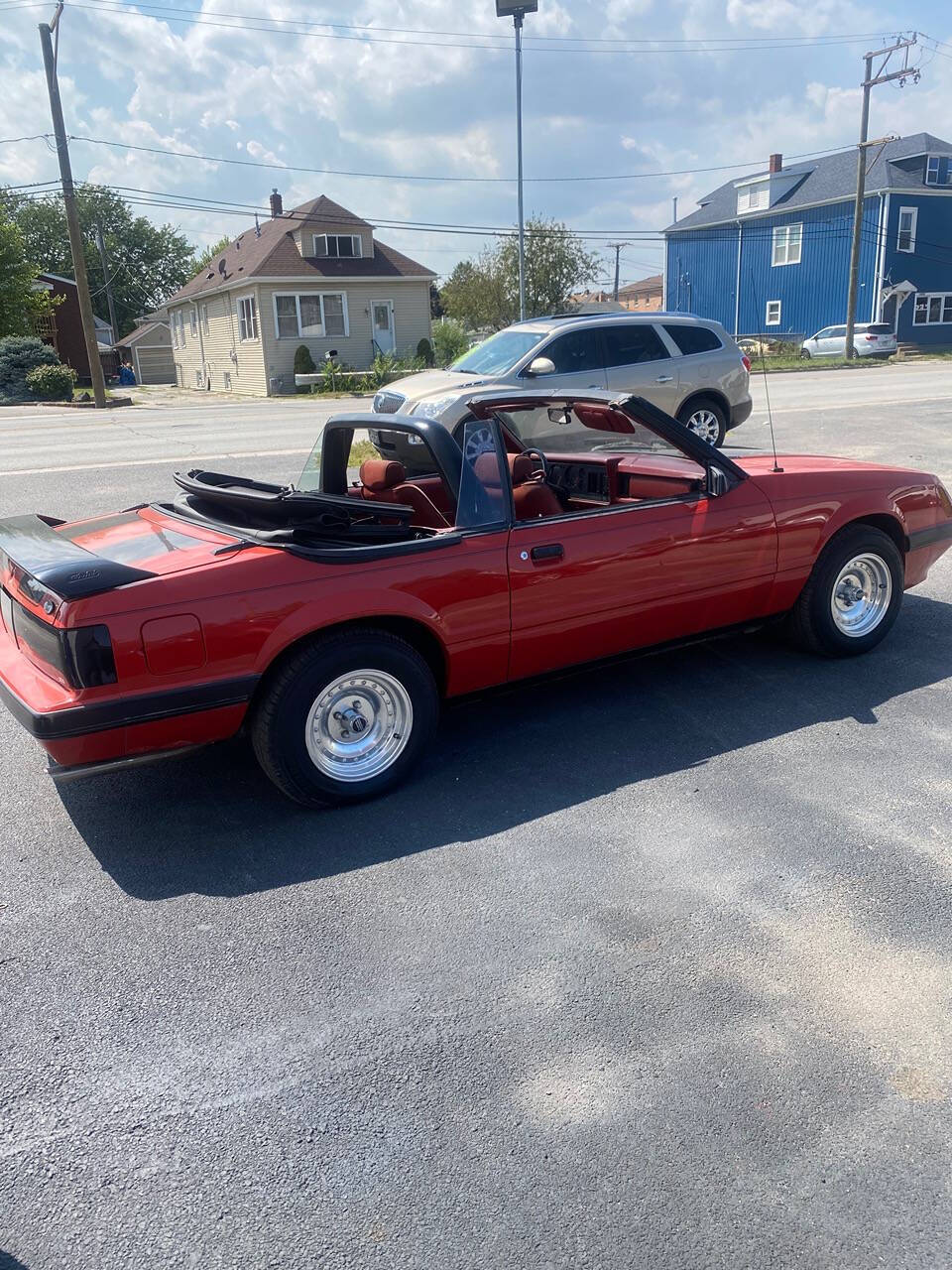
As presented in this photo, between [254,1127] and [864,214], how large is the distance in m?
48.0

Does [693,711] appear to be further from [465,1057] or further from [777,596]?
[465,1057]

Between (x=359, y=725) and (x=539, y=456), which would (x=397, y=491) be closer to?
(x=539, y=456)

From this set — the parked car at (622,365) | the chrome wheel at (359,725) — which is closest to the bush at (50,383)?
the parked car at (622,365)

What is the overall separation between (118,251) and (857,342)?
6289 centimetres

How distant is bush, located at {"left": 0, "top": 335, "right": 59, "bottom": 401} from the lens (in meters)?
31.3

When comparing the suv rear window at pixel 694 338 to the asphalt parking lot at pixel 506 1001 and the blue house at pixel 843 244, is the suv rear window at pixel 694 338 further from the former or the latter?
the blue house at pixel 843 244

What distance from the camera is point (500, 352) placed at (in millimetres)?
11398

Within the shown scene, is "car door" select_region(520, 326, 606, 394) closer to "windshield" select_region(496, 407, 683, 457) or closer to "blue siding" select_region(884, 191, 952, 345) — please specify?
"windshield" select_region(496, 407, 683, 457)

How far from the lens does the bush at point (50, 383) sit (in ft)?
102

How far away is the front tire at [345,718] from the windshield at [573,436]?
1658 millimetres

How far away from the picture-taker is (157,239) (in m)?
81.9

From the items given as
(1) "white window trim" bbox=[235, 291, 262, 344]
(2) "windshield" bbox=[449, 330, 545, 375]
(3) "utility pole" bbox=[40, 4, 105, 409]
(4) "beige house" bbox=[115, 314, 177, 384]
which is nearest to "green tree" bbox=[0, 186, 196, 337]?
(4) "beige house" bbox=[115, 314, 177, 384]

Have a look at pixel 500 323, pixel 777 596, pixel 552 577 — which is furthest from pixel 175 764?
pixel 500 323

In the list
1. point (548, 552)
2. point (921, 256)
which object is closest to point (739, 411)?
point (548, 552)
